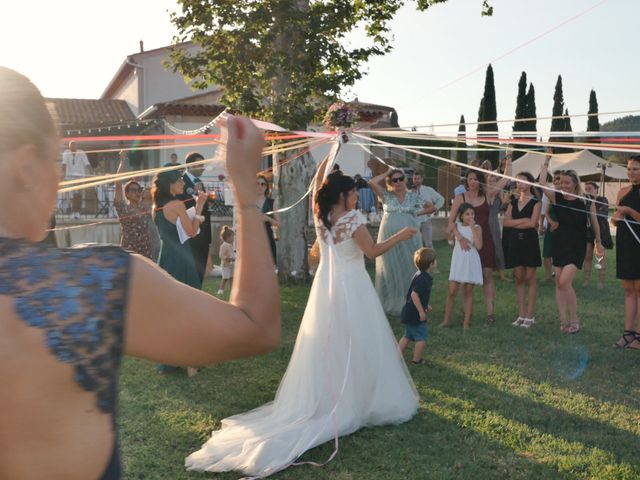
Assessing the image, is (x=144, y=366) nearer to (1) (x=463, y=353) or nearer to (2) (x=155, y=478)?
(2) (x=155, y=478)

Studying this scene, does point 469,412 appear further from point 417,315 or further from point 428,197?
point 428,197

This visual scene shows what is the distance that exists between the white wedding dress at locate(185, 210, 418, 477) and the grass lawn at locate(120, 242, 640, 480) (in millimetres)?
137

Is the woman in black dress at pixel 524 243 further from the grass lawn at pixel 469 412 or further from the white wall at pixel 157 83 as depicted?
the white wall at pixel 157 83

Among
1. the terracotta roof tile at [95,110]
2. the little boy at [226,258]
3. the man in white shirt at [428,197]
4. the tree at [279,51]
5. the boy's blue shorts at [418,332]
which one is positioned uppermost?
the terracotta roof tile at [95,110]

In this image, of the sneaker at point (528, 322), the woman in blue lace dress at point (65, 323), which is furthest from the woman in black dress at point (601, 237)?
the woman in blue lace dress at point (65, 323)

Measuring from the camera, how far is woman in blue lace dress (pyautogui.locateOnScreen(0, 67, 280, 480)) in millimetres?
1060

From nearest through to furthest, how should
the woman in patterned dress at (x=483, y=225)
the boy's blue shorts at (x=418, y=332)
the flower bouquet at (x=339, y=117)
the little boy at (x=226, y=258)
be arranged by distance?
the flower bouquet at (x=339, y=117)
the boy's blue shorts at (x=418, y=332)
the woman in patterned dress at (x=483, y=225)
the little boy at (x=226, y=258)

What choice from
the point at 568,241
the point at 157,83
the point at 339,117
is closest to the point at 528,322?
the point at 568,241

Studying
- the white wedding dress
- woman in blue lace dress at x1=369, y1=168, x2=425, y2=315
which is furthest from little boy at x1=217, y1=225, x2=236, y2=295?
the white wedding dress

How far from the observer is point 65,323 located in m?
1.09

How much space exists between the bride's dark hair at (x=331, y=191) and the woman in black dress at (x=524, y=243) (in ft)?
12.8

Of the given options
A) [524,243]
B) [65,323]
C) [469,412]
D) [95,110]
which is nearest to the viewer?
[65,323]

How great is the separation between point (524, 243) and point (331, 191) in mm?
4135

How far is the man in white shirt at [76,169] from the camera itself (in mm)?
11223
